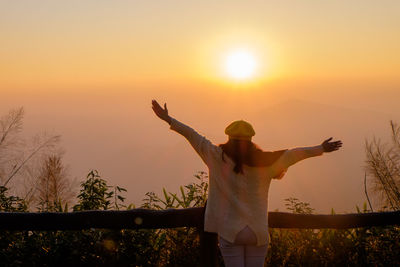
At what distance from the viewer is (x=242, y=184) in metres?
4.09

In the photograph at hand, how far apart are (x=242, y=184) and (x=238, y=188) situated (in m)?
0.05

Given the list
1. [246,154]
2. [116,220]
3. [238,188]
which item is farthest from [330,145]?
[116,220]

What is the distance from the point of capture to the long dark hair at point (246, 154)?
406 cm

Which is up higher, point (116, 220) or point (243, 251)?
point (116, 220)

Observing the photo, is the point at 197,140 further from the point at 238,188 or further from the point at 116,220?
the point at 116,220

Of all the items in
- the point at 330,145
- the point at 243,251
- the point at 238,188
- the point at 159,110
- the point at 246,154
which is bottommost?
the point at 243,251

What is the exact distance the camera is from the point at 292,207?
243 inches

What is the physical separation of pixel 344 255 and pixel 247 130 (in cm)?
267

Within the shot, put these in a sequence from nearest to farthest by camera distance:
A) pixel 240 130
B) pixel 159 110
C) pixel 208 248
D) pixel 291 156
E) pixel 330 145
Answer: pixel 240 130 < pixel 291 156 < pixel 330 145 < pixel 159 110 < pixel 208 248

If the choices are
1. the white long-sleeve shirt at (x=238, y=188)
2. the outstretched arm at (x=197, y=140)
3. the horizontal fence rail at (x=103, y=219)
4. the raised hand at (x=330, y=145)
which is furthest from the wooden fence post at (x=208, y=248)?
the raised hand at (x=330, y=145)

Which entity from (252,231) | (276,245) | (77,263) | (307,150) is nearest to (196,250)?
(276,245)

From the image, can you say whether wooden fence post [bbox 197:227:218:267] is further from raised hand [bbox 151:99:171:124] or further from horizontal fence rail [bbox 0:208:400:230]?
raised hand [bbox 151:99:171:124]

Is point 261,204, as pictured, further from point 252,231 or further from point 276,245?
point 276,245

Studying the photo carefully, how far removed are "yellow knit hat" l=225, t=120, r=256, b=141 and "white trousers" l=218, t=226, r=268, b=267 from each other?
2.40ft
